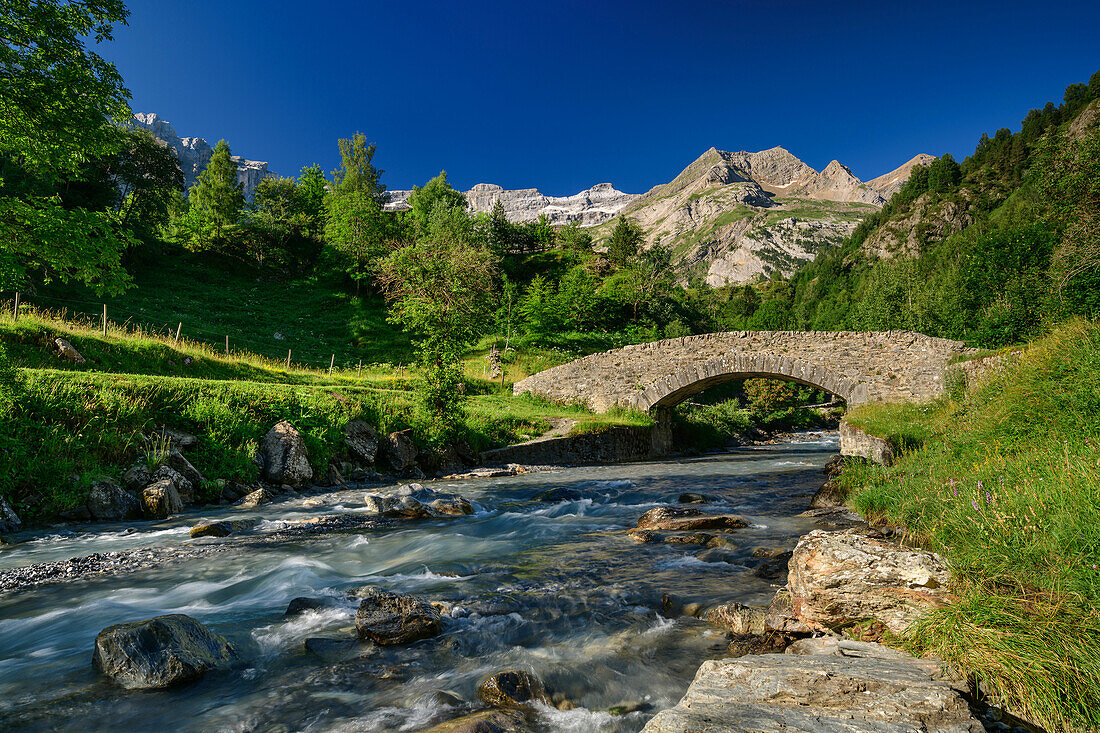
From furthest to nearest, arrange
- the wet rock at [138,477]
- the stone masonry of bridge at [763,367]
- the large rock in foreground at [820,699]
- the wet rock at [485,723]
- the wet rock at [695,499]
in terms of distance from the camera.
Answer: the stone masonry of bridge at [763,367]
the wet rock at [695,499]
the wet rock at [138,477]
the wet rock at [485,723]
the large rock in foreground at [820,699]

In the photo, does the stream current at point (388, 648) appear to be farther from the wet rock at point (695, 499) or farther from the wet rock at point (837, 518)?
the wet rock at point (695, 499)

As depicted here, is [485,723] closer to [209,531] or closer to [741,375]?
[209,531]

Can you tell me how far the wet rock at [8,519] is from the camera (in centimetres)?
727

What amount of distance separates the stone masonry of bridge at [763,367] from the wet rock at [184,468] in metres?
18.6

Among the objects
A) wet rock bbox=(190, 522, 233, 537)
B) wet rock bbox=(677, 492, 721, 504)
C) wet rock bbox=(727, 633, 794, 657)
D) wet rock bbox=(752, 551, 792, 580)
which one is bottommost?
wet rock bbox=(677, 492, 721, 504)

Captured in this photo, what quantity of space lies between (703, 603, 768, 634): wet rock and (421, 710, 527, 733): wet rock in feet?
7.03

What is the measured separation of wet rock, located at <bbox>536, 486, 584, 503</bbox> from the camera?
11602 mm

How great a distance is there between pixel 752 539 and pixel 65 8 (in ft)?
56.3

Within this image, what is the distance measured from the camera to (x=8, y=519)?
24.1ft

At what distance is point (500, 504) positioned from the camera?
11008mm

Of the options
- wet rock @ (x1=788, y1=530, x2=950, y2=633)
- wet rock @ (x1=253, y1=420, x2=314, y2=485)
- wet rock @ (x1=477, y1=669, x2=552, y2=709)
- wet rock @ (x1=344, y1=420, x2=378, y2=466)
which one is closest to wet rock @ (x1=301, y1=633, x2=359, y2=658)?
wet rock @ (x1=477, y1=669, x2=552, y2=709)

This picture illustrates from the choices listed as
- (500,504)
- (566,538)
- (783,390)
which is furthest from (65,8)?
(783,390)

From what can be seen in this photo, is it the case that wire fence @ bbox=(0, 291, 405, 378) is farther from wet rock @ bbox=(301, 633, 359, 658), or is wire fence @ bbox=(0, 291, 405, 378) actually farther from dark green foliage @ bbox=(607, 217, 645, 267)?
dark green foliage @ bbox=(607, 217, 645, 267)

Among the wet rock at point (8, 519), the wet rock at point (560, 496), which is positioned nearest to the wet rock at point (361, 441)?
the wet rock at point (560, 496)
